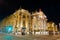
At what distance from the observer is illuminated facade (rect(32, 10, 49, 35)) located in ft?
9.87

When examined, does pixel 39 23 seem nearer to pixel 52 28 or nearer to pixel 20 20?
pixel 52 28

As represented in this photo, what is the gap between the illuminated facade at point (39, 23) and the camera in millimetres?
3008

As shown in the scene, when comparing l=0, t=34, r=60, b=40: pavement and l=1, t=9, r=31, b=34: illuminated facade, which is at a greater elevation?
l=1, t=9, r=31, b=34: illuminated facade

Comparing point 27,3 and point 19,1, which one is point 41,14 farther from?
point 19,1

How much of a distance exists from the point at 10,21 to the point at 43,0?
1.00 meters

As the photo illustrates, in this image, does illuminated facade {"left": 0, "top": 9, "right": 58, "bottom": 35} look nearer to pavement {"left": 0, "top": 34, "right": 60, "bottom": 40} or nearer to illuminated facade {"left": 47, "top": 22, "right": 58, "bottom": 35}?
illuminated facade {"left": 47, "top": 22, "right": 58, "bottom": 35}

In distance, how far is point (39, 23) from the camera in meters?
3.04

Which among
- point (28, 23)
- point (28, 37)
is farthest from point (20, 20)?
point (28, 37)

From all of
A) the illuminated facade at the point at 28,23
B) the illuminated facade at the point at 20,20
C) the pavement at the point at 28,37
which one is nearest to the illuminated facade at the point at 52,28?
the illuminated facade at the point at 28,23

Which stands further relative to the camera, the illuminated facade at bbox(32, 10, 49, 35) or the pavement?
the illuminated facade at bbox(32, 10, 49, 35)

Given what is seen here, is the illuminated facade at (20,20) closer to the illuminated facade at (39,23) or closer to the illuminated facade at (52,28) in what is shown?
the illuminated facade at (39,23)

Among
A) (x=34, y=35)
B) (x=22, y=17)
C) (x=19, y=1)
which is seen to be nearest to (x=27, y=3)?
(x=19, y=1)

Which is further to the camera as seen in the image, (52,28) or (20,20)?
(52,28)

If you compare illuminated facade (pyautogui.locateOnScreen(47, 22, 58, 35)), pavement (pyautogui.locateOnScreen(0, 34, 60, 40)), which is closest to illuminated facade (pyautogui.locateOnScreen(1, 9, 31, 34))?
pavement (pyautogui.locateOnScreen(0, 34, 60, 40))
